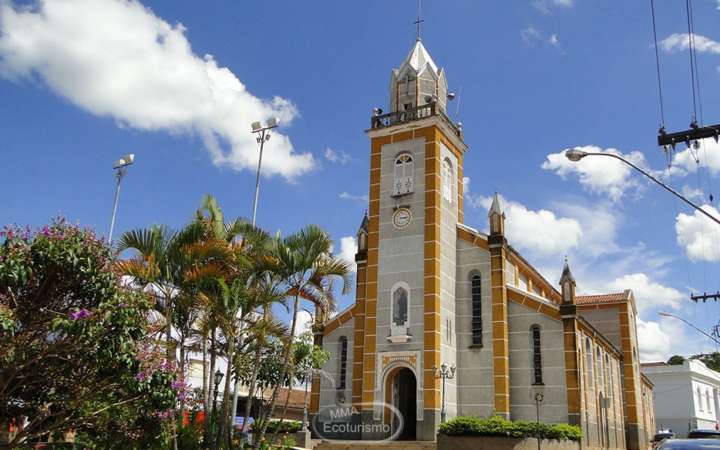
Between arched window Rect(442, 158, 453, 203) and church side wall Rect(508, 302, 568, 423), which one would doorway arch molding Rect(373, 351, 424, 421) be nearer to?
church side wall Rect(508, 302, 568, 423)

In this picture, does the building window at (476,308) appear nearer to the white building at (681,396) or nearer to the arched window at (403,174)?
the arched window at (403,174)

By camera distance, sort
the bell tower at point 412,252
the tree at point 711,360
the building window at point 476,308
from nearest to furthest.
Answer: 1. the bell tower at point 412,252
2. the building window at point 476,308
3. the tree at point 711,360

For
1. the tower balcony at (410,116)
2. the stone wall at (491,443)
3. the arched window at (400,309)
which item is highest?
the tower balcony at (410,116)

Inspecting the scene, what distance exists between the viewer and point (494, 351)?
3266cm

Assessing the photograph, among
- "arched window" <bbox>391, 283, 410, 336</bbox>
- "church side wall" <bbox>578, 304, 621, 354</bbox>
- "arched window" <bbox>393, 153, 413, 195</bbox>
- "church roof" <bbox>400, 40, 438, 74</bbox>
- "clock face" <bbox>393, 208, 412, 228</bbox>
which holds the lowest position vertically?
"arched window" <bbox>391, 283, 410, 336</bbox>

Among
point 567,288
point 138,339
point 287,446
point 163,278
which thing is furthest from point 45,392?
point 567,288

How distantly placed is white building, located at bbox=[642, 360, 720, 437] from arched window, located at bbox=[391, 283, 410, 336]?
43779 millimetres

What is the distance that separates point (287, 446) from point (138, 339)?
424 inches

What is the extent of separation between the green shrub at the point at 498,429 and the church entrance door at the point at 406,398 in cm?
543

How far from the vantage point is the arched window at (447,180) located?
35.8 meters

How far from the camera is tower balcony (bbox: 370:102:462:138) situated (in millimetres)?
35594

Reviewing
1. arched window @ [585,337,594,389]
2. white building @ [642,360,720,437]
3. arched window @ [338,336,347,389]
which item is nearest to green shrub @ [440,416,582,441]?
arched window @ [585,337,594,389]

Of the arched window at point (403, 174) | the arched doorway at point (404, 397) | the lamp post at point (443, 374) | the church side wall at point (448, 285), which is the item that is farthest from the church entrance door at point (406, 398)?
the arched window at point (403, 174)

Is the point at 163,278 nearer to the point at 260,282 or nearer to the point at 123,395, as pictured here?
the point at 260,282
